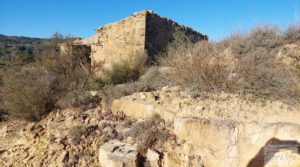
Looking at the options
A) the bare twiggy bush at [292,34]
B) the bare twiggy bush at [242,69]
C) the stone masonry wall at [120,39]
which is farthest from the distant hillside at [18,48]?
the bare twiggy bush at [292,34]

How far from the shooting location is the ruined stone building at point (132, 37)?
8.30 m

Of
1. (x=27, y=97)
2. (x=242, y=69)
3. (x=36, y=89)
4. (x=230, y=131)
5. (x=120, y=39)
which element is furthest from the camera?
(x=120, y=39)

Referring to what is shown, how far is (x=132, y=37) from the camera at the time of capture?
336 inches

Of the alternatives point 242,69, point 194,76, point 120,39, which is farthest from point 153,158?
point 120,39

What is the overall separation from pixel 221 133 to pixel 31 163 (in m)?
3.00

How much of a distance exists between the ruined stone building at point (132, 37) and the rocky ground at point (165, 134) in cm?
382

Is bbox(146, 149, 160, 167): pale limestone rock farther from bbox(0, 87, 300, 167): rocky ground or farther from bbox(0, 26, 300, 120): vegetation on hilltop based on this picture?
bbox(0, 26, 300, 120): vegetation on hilltop

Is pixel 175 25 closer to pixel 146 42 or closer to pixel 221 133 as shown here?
pixel 146 42

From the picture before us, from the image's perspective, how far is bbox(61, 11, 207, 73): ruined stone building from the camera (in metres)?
8.30

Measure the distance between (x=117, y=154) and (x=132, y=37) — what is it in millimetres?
5884

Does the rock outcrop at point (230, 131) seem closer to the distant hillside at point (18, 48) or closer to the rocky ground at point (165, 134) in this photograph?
the rocky ground at point (165, 134)

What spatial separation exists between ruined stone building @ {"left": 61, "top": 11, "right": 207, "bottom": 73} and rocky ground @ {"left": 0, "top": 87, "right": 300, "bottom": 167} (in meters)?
3.82

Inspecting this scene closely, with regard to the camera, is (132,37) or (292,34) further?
(132,37)

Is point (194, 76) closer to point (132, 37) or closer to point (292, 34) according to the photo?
point (292, 34)
